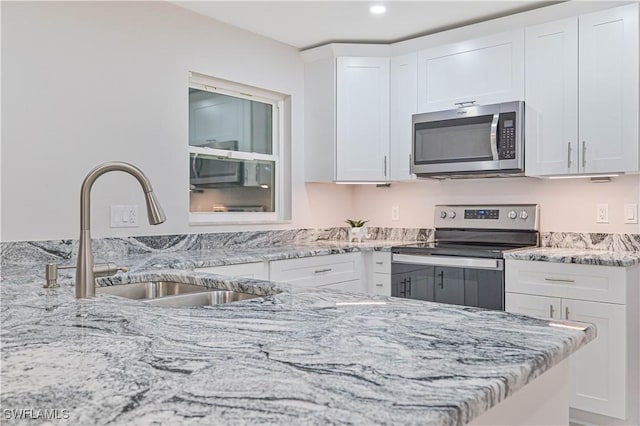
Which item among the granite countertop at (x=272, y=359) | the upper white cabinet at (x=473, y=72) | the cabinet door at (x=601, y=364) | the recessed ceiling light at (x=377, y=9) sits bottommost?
the cabinet door at (x=601, y=364)

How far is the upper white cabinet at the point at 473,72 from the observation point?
3131 millimetres

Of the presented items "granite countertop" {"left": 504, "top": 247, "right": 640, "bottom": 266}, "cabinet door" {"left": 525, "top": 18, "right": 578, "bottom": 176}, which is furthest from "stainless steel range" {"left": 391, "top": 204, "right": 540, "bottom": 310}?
"cabinet door" {"left": 525, "top": 18, "right": 578, "bottom": 176}

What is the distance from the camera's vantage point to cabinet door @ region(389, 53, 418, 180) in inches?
140

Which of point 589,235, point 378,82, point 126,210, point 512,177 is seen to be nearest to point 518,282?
point 589,235

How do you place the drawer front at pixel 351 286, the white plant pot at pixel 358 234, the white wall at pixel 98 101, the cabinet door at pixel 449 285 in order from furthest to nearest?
the white plant pot at pixel 358 234 → the drawer front at pixel 351 286 → the cabinet door at pixel 449 285 → the white wall at pixel 98 101

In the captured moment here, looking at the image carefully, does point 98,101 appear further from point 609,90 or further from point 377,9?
point 609,90

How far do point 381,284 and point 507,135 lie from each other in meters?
1.21

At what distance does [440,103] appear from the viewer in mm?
3428

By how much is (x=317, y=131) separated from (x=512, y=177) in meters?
1.38

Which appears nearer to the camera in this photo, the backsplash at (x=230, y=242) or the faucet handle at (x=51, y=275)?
the faucet handle at (x=51, y=275)

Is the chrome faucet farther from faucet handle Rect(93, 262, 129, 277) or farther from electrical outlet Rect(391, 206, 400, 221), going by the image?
electrical outlet Rect(391, 206, 400, 221)

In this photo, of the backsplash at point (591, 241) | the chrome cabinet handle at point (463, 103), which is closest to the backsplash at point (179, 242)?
the backsplash at point (591, 241)

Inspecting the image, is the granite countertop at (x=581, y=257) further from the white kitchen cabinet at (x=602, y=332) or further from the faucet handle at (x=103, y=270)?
the faucet handle at (x=103, y=270)

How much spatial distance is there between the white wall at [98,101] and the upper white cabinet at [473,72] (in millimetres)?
1229
